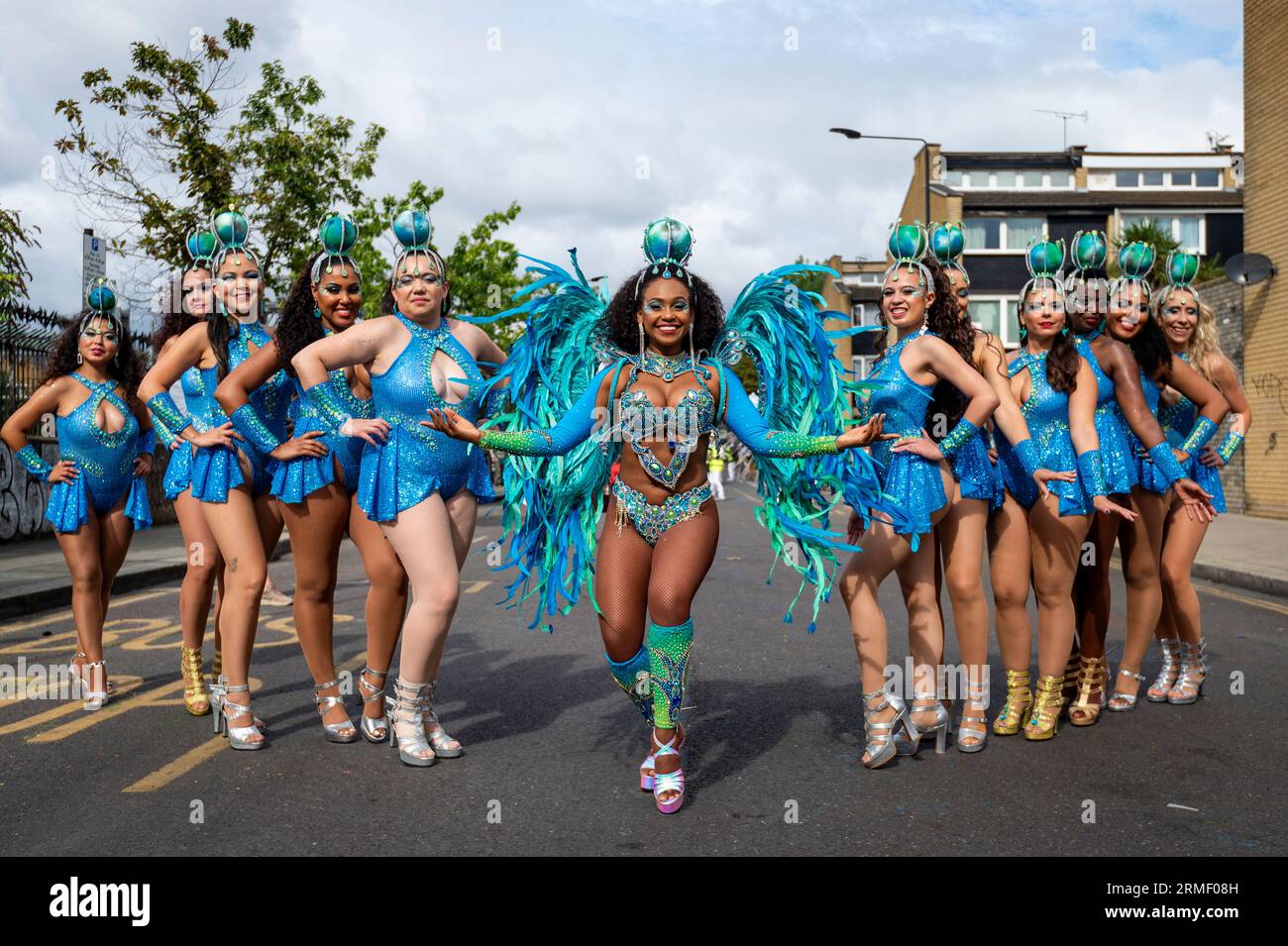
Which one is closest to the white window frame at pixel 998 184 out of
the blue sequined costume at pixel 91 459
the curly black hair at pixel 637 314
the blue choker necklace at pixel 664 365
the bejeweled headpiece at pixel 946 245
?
the bejeweled headpiece at pixel 946 245

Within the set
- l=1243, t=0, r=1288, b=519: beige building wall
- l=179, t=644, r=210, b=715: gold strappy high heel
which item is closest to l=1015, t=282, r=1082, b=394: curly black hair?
l=179, t=644, r=210, b=715: gold strappy high heel

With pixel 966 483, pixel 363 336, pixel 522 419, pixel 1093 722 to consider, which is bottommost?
pixel 1093 722

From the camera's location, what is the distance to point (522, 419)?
15.9 feet

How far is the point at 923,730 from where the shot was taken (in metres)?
5.07

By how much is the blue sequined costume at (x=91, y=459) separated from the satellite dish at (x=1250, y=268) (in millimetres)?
17412

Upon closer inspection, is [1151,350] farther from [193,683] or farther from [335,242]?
[193,683]

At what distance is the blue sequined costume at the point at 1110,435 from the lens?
17.6 ft

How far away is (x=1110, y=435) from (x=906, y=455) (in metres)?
1.21

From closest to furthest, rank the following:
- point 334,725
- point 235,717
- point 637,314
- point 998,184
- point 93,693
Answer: point 637,314 < point 235,717 < point 334,725 < point 93,693 < point 998,184

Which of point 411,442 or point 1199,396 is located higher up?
point 1199,396

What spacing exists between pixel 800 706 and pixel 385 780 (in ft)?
7.33

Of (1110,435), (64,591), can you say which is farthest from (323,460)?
(64,591)
